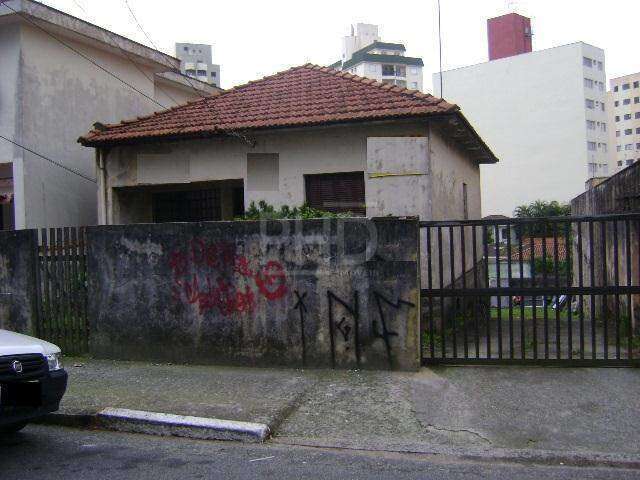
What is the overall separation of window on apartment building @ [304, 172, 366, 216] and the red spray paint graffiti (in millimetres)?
3363

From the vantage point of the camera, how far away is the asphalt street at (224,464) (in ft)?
14.1

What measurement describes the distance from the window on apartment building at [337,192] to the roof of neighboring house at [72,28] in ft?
20.4

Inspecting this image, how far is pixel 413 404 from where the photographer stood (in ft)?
19.1

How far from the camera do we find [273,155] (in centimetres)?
1062

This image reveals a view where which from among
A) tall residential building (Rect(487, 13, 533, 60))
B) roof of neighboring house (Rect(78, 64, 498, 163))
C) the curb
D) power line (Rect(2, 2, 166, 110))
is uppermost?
tall residential building (Rect(487, 13, 533, 60))

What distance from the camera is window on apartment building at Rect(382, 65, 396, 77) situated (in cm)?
7962

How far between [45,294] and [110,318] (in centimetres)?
113

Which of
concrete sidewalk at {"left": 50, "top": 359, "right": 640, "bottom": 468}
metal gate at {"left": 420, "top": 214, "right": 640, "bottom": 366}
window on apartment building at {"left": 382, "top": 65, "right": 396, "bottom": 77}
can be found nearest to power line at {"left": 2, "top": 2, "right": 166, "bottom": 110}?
concrete sidewalk at {"left": 50, "top": 359, "right": 640, "bottom": 468}

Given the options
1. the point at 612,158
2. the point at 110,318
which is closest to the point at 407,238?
the point at 110,318

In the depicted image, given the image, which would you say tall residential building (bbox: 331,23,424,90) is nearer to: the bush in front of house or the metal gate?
the bush in front of house

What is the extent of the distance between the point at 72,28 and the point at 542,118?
54974mm

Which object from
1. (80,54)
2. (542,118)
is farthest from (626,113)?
(80,54)

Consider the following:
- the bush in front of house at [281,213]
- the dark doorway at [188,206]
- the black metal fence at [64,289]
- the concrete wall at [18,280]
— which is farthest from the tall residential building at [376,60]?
the black metal fence at [64,289]

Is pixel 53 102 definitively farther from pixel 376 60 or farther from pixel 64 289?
pixel 376 60
